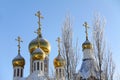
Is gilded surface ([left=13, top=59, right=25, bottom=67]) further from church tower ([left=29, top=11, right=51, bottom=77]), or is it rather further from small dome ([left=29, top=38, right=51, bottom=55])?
small dome ([left=29, top=38, right=51, bottom=55])

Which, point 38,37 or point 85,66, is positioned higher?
point 38,37

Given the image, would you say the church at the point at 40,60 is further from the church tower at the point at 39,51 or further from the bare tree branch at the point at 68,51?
the bare tree branch at the point at 68,51

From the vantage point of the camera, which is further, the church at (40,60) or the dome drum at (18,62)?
the dome drum at (18,62)

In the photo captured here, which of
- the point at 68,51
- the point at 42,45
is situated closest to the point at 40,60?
the point at 42,45

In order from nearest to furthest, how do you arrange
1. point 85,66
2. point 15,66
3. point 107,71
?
point 107,71 < point 85,66 < point 15,66

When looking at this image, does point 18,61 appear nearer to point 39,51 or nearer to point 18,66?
point 18,66

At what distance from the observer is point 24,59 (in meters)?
33.4

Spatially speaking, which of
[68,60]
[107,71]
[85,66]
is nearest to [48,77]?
[68,60]

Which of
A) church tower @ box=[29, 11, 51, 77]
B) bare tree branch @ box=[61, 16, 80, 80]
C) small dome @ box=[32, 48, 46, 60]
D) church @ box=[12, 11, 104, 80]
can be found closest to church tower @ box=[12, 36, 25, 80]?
church @ box=[12, 11, 104, 80]

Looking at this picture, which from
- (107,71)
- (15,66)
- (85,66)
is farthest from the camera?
(15,66)

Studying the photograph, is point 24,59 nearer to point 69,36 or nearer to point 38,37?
point 38,37

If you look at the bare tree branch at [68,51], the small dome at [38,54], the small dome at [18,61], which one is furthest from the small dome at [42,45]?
the bare tree branch at [68,51]

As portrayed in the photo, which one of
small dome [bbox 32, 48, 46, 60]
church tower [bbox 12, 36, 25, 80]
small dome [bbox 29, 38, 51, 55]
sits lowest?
church tower [bbox 12, 36, 25, 80]

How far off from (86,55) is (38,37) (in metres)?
6.26
